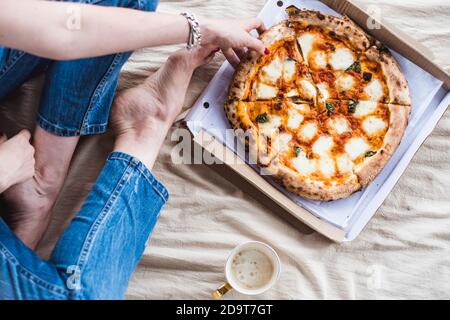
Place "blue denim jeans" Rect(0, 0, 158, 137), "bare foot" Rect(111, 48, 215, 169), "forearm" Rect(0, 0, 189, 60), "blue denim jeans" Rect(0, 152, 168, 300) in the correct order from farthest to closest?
1. "bare foot" Rect(111, 48, 215, 169)
2. "blue denim jeans" Rect(0, 0, 158, 137)
3. "blue denim jeans" Rect(0, 152, 168, 300)
4. "forearm" Rect(0, 0, 189, 60)

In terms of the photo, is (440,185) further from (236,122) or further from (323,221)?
(236,122)

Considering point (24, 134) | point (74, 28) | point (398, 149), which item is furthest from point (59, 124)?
point (398, 149)

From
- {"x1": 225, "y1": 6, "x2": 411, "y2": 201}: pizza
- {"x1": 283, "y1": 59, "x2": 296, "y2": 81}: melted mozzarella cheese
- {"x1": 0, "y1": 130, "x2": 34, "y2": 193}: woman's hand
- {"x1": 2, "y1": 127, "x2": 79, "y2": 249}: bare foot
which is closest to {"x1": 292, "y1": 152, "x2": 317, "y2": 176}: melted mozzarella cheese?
{"x1": 225, "y1": 6, "x2": 411, "y2": 201}: pizza

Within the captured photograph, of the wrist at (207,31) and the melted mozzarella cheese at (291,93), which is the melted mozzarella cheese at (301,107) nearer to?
the melted mozzarella cheese at (291,93)

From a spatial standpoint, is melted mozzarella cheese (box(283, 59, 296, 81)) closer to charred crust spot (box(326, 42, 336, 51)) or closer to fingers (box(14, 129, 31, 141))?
charred crust spot (box(326, 42, 336, 51))

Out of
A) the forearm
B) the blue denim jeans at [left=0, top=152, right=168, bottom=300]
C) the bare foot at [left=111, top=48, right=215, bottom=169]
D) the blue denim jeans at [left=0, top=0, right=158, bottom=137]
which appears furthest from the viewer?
the bare foot at [left=111, top=48, right=215, bottom=169]

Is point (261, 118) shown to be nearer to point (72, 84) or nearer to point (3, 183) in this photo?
point (72, 84)

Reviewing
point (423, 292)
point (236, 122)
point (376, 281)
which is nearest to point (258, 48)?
point (236, 122)
